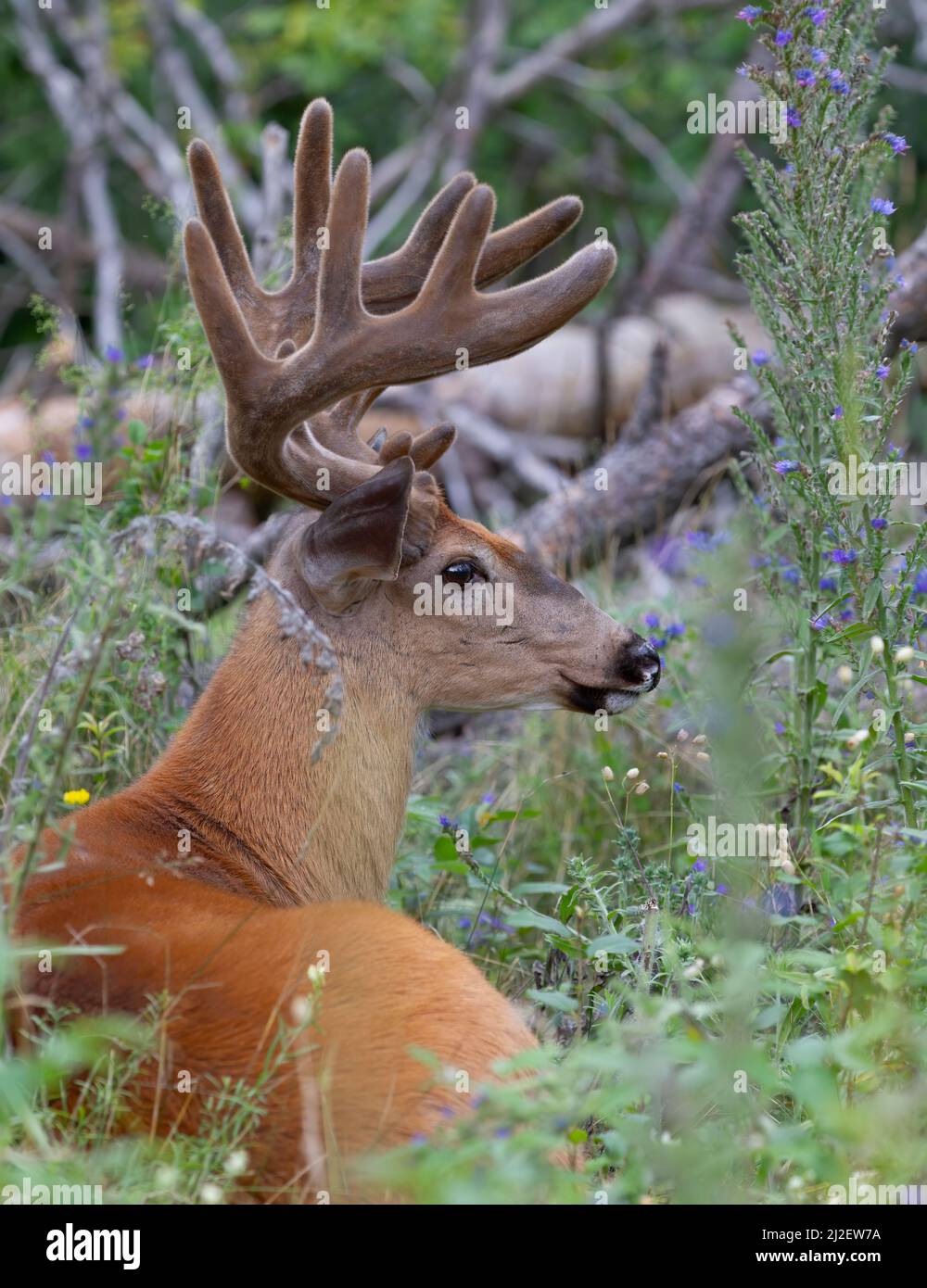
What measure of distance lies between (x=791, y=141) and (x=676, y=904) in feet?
6.57

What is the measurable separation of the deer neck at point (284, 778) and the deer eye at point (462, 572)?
325 millimetres

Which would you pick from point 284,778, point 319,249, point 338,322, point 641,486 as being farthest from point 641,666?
point 641,486

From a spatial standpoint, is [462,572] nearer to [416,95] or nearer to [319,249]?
[319,249]

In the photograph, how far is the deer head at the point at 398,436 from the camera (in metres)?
3.88

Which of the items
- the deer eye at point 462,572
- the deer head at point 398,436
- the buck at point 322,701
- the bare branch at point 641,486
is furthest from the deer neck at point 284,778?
the bare branch at point 641,486

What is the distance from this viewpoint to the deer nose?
168 inches

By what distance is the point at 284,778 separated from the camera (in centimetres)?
395

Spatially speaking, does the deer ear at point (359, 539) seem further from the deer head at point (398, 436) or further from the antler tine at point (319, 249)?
the antler tine at point (319, 249)

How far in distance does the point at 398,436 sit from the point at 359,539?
1.75 feet

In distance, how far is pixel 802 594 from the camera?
14.1ft

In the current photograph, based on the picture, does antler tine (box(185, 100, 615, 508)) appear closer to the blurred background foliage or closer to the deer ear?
the deer ear

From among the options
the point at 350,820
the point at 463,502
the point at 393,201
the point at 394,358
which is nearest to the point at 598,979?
the point at 350,820

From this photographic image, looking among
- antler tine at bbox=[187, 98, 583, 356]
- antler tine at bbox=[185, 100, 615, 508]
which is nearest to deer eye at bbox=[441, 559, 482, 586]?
antler tine at bbox=[185, 100, 615, 508]
